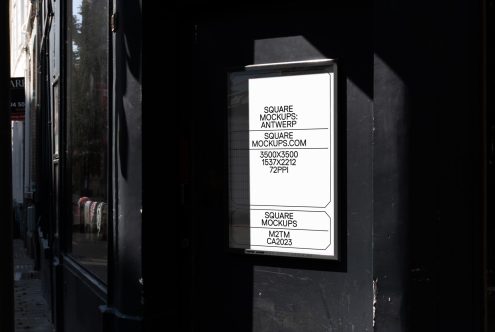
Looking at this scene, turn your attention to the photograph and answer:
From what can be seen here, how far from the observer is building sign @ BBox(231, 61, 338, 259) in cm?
377

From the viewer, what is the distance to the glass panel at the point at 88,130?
5.37 meters

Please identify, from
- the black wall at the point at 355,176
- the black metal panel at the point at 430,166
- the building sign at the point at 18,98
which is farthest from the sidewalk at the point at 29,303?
the black metal panel at the point at 430,166

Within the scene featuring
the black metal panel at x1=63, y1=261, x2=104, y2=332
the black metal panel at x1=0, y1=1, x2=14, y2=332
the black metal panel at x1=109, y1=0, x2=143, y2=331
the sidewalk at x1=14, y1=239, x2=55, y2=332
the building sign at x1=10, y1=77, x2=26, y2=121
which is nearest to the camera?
the black metal panel at x1=0, y1=1, x2=14, y2=332

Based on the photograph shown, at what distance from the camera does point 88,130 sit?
601 centimetres

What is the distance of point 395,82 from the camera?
3.20m

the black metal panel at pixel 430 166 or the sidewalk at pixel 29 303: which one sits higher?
the black metal panel at pixel 430 166

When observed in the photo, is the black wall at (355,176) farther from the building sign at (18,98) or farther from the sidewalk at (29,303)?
the building sign at (18,98)

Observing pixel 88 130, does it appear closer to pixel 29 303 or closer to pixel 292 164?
pixel 292 164

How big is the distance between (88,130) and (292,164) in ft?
8.86

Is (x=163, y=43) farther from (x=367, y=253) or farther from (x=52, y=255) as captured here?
(x=52, y=255)

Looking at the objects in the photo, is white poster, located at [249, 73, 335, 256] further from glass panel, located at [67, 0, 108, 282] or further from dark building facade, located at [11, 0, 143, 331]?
glass panel, located at [67, 0, 108, 282]

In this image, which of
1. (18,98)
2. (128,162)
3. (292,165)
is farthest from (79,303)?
(18,98)

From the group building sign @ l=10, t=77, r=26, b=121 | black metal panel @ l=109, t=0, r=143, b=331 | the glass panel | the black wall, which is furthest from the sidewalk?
the black wall

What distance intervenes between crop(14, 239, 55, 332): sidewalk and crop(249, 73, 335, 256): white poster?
4451 millimetres
